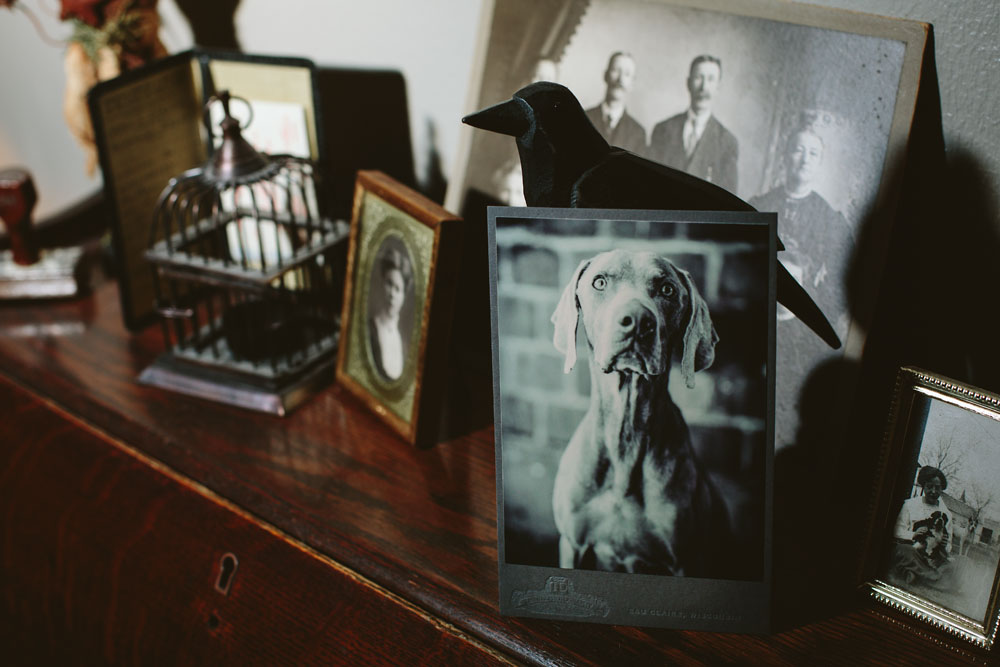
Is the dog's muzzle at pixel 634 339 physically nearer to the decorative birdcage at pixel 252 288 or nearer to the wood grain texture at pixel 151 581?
the wood grain texture at pixel 151 581

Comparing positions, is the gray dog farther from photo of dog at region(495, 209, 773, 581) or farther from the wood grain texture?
the wood grain texture

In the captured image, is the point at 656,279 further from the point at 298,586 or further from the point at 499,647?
the point at 298,586

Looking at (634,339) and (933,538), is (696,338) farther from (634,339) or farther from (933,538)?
(933,538)

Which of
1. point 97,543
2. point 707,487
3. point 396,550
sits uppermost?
point 707,487

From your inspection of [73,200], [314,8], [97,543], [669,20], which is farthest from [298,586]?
[73,200]

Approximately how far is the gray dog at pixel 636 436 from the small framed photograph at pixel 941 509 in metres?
0.17

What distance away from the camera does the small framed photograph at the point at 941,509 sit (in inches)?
28.8

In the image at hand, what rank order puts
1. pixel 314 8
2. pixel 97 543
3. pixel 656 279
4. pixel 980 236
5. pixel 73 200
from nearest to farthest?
pixel 656 279 → pixel 980 236 → pixel 97 543 → pixel 314 8 → pixel 73 200

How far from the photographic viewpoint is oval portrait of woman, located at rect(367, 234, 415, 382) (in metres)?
1.02

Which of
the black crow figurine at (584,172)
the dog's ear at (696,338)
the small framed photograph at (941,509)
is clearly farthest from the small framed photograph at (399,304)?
the small framed photograph at (941,509)

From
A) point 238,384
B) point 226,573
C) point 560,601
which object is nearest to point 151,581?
point 226,573

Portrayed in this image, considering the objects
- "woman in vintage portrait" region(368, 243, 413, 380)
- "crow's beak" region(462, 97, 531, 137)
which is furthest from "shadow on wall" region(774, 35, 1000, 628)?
"woman in vintage portrait" region(368, 243, 413, 380)

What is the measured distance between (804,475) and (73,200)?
180cm

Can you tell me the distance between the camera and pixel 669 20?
3.01 feet
